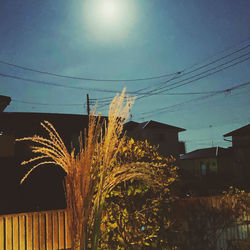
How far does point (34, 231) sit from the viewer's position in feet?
15.1

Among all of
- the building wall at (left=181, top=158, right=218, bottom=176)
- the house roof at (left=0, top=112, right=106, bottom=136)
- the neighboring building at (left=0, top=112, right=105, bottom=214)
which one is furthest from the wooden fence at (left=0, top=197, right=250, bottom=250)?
the building wall at (left=181, top=158, right=218, bottom=176)

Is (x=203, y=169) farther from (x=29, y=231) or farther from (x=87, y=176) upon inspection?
(x=87, y=176)

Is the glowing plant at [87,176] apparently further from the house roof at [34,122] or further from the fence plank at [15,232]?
the house roof at [34,122]

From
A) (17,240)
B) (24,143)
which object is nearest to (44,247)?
(17,240)

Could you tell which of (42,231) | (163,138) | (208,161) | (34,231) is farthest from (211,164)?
(34,231)

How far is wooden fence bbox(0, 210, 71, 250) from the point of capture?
443 cm

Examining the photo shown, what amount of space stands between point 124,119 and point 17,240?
9.50 feet

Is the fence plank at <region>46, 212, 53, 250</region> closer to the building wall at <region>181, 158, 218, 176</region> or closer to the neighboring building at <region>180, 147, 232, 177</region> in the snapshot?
the neighboring building at <region>180, 147, 232, 177</region>

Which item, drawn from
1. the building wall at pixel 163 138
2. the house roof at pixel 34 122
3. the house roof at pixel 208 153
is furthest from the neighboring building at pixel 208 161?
the house roof at pixel 34 122

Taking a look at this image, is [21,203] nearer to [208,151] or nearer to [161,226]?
[161,226]

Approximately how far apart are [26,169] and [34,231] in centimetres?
832

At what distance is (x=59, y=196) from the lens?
40.4 ft

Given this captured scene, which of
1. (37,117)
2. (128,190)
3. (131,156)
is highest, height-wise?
(37,117)

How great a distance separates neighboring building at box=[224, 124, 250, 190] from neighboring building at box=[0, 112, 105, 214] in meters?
19.0
